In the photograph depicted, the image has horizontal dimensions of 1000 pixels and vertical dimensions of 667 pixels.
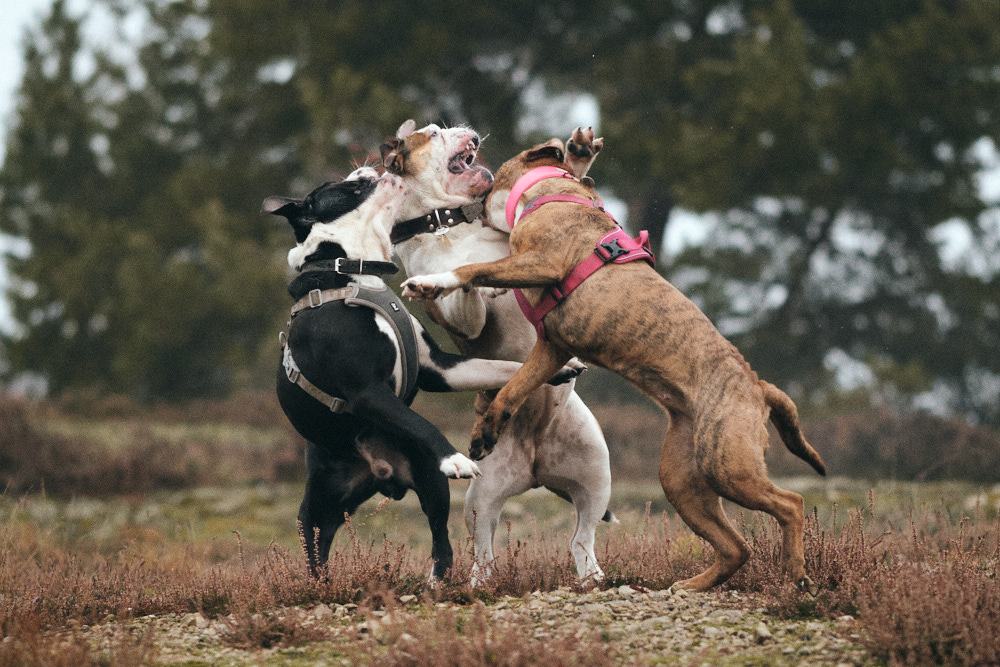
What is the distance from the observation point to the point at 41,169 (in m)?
18.3

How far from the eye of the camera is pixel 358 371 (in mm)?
4160

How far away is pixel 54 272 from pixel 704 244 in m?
10.9

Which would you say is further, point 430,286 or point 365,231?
point 365,231

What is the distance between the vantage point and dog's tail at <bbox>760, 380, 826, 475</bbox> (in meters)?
3.91

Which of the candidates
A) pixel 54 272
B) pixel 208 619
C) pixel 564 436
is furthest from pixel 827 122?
pixel 54 272

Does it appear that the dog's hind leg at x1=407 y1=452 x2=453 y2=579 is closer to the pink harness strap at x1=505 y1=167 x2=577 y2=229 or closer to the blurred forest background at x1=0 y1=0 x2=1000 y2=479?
the pink harness strap at x1=505 y1=167 x2=577 y2=229

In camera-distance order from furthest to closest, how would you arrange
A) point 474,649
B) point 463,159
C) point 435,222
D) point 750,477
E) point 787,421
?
point 463,159 < point 435,222 < point 787,421 < point 750,477 < point 474,649

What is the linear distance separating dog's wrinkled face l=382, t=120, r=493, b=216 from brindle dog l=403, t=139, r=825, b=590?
2.65 feet

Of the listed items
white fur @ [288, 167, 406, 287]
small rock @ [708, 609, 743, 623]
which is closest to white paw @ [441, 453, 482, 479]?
white fur @ [288, 167, 406, 287]

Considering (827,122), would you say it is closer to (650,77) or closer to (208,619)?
(650,77)

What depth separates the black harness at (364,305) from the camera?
4277 mm

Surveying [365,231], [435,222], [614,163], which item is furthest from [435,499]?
[614,163]

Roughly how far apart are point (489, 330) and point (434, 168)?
2.84ft

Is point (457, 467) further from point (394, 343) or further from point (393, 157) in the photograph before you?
point (393, 157)
